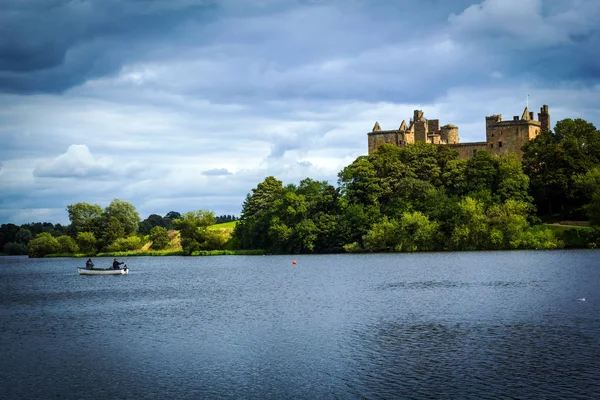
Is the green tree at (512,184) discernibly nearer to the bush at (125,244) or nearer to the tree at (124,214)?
the bush at (125,244)

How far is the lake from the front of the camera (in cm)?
2102

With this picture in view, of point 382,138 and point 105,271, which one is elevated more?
point 382,138

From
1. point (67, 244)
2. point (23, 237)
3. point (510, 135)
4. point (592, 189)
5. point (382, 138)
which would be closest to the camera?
point (592, 189)

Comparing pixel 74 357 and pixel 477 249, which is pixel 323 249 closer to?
pixel 477 249

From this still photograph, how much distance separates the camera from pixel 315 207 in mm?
→ 115375

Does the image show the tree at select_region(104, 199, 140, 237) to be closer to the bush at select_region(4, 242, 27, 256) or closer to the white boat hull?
the bush at select_region(4, 242, 27, 256)

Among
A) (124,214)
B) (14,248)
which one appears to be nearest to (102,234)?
(124,214)

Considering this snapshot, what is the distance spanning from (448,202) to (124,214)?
78.0 meters

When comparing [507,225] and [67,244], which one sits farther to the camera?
[67,244]

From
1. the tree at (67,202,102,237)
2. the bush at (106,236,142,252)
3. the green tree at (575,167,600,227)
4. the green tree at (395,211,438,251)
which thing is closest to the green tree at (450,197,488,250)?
the green tree at (395,211,438,251)

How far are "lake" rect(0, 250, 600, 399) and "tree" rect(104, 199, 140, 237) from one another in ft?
321

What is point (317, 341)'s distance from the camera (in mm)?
28250

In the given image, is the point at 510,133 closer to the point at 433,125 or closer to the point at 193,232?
the point at 433,125

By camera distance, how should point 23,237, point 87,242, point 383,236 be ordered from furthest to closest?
point 23,237 < point 87,242 < point 383,236
